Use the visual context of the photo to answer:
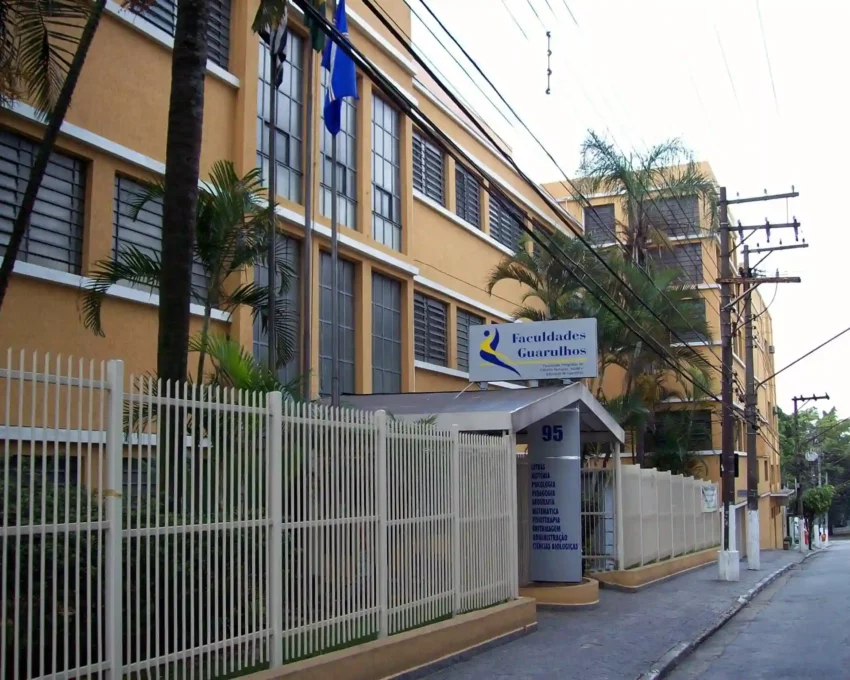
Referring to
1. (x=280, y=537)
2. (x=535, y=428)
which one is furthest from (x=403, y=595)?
(x=535, y=428)

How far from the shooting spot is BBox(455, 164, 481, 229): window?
1027 inches

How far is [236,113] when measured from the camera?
1603cm

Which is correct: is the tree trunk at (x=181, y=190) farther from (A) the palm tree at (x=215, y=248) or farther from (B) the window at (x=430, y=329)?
(B) the window at (x=430, y=329)

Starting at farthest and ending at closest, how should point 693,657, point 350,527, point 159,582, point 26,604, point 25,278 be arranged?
point 693,657
point 25,278
point 350,527
point 159,582
point 26,604

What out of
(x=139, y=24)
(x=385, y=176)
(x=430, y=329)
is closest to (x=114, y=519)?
(x=139, y=24)

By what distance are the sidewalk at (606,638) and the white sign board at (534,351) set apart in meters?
3.72

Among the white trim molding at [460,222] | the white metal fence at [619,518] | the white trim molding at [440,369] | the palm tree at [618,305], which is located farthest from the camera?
the palm tree at [618,305]

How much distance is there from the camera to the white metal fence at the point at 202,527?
242 inches

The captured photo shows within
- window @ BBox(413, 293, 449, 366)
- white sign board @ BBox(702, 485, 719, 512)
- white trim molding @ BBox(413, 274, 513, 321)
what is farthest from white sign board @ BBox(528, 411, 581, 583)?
white sign board @ BBox(702, 485, 719, 512)

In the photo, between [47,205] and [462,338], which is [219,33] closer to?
[47,205]

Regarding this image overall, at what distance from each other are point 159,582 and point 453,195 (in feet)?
63.4

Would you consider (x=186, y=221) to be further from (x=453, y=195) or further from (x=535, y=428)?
(x=453, y=195)

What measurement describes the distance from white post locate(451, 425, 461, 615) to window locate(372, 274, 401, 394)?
821cm

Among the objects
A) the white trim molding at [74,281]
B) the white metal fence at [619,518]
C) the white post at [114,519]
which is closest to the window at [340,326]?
the white metal fence at [619,518]
